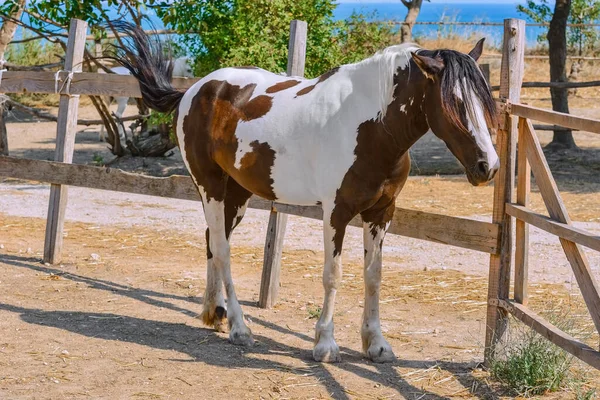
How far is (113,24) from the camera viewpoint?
18.1 ft

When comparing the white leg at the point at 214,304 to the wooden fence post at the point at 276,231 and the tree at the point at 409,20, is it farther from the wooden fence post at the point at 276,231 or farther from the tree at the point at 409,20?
the tree at the point at 409,20

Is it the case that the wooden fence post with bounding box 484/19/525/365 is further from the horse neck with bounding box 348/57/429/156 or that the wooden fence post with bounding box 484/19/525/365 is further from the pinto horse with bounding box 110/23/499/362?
the horse neck with bounding box 348/57/429/156

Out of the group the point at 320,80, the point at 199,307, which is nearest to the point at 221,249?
the point at 199,307

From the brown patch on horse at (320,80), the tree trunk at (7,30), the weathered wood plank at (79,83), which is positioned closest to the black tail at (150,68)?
the weathered wood plank at (79,83)

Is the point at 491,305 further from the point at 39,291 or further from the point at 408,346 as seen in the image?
the point at 39,291

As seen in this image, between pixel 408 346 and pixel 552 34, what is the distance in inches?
365

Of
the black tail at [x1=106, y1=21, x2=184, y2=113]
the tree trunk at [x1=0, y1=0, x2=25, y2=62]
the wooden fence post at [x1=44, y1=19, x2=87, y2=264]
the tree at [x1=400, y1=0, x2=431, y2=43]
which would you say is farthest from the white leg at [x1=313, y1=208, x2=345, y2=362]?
the tree at [x1=400, y1=0, x2=431, y2=43]

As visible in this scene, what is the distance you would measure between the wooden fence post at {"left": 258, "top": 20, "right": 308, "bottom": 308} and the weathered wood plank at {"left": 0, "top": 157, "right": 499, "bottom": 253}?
15 cm

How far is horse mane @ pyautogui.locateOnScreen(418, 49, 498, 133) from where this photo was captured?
3.79 metres

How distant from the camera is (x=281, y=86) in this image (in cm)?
491

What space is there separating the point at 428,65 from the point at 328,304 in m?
1.52

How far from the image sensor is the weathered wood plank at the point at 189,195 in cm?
450

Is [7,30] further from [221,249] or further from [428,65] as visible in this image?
[428,65]

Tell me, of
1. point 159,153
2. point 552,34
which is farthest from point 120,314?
point 552,34
